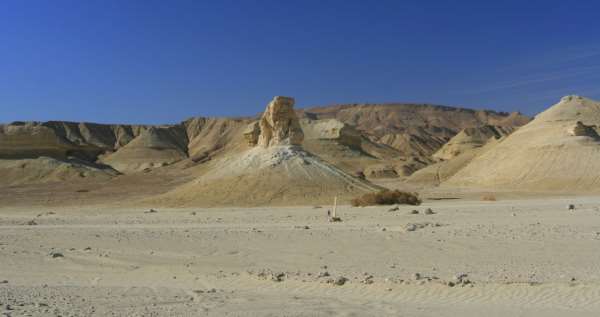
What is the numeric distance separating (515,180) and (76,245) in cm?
3939

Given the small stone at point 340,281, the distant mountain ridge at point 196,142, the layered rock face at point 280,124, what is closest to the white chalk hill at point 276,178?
the layered rock face at point 280,124

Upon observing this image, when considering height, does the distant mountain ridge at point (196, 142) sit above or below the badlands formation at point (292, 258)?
above

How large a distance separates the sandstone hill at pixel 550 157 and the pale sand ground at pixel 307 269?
1133 inches

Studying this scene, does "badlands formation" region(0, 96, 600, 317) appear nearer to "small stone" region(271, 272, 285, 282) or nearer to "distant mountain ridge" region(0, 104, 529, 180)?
"small stone" region(271, 272, 285, 282)

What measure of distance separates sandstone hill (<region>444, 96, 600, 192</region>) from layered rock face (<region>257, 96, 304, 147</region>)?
18.8 m

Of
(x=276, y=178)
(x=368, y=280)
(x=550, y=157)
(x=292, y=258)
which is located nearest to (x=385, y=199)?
(x=276, y=178)

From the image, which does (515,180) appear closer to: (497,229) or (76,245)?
(497,229)

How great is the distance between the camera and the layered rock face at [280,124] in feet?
114

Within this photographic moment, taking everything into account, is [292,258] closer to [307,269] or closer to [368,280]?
[307,269]

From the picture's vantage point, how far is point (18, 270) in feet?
32.8

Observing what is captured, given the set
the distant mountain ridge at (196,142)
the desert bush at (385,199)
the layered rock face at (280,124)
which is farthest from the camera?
the distant mountain ridge at (196,142)

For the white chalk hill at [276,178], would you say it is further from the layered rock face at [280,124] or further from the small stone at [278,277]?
the small stone at [278,277]

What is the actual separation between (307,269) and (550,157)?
4194 centimetres

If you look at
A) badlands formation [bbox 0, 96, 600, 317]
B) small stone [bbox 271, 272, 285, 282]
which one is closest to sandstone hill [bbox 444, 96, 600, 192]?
badlands formation [bbox 0, 96, 600, 317]
